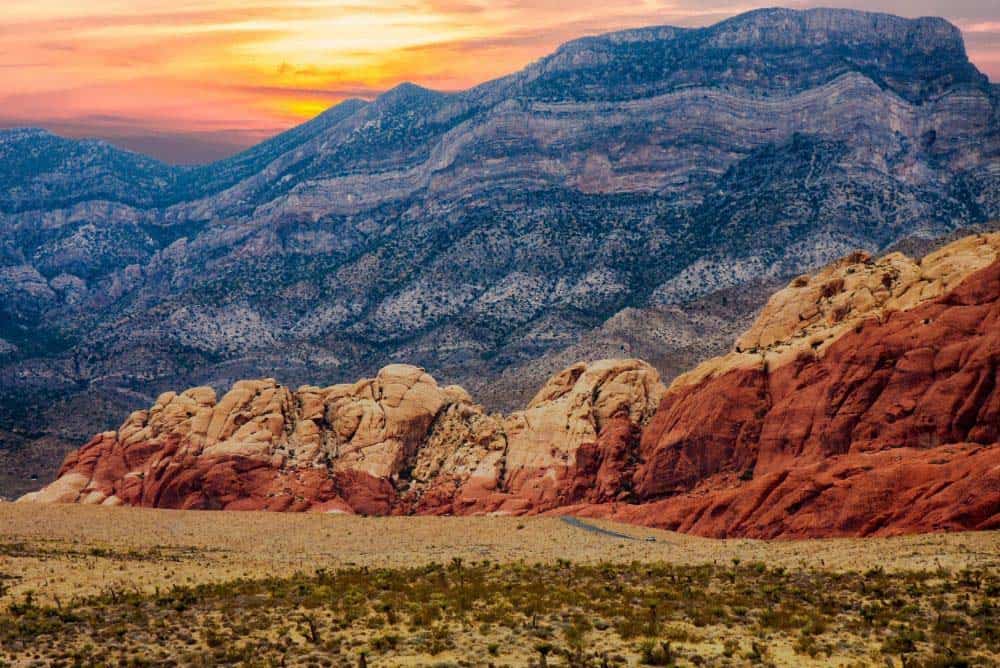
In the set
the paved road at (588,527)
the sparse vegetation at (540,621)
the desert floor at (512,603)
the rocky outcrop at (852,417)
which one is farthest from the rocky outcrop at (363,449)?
the sparse vegetation at (540,621)

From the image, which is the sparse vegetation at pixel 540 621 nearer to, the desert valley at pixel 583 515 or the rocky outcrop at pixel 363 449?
the desert valley at pixel 583 515

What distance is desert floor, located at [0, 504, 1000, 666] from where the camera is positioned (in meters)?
42.1

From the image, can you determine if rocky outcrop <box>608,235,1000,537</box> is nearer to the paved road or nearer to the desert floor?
the paved road

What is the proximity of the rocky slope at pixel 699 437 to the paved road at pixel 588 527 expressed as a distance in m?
3.39

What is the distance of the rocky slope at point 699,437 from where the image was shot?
226 feet

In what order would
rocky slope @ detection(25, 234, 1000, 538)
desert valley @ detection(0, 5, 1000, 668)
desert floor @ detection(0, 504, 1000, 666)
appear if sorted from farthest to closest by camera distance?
rocky slope @ detection(25, 234, 1000, 538), desert valley @ detection(0, 5, 1000, 668), desert floor @ detection(0, 504, 1000, 666)

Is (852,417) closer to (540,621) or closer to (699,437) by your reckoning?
(699,437)

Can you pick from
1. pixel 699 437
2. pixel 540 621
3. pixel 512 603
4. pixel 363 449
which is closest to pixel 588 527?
pixel 699 437

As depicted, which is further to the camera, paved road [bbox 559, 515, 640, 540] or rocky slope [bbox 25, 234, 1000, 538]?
paved road [bbox 559, 515, 640, 540]

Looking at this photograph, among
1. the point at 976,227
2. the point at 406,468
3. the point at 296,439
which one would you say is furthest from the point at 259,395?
the point at 976,227

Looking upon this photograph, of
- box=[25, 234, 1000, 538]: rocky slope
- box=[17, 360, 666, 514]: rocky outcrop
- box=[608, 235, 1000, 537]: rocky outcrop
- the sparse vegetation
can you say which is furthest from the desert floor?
box=[17, 360, 666, 514]: rocky outcrop

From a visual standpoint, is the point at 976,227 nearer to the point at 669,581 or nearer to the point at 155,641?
the point at 669,581

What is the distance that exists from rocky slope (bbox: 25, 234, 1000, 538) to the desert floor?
5.29 meters

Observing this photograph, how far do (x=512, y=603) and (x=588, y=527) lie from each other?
27.7 meters
